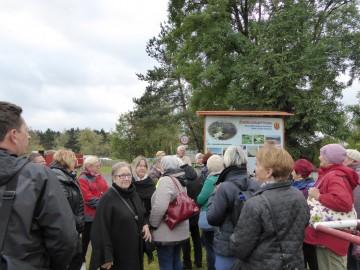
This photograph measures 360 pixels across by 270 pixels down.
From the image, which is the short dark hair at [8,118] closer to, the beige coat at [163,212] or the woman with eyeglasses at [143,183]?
the beige coat at [163,212]

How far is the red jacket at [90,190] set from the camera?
5953 millimetres

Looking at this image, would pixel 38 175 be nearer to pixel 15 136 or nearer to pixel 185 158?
pixel 15 136

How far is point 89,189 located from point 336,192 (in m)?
3.87

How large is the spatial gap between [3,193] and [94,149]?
8525 centimetres

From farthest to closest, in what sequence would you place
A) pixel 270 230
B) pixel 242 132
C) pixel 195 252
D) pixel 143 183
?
pixel 242 132 → pixel 195 252 → pixel 143 183 → pixel 270 230

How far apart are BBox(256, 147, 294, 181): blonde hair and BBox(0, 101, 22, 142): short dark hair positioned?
1810 millimetres

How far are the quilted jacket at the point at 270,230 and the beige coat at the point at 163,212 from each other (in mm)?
1752

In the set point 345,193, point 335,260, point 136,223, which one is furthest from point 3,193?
point 335,260

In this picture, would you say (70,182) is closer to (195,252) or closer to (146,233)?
(146,233)

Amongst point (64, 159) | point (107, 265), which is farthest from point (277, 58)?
point (107, 265)

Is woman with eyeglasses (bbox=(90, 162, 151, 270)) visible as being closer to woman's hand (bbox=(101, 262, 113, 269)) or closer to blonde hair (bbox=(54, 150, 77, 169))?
woman's hand (bbox=(101, 262, 113, 269))

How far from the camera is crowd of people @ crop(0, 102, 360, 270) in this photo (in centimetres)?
204

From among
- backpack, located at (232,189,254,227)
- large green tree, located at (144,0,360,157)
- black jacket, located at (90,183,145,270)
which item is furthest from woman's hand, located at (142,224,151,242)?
large green tree, located at (144,0,360,157)

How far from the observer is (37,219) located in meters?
2.04
